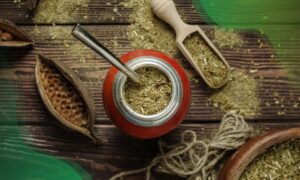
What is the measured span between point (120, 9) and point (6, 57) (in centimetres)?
26

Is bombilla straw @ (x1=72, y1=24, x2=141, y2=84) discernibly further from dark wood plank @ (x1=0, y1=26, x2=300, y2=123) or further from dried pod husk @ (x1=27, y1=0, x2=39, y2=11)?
dried pod husk @ (x1=27, y1=0, x2=39, y2=11)

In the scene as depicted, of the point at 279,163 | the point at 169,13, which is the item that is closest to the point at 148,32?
the point at 169,13

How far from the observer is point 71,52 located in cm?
111

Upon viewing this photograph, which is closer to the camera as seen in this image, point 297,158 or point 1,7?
point 297,158

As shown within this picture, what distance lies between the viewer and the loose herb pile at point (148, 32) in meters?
1.10

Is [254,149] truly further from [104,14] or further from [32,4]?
[32,4]

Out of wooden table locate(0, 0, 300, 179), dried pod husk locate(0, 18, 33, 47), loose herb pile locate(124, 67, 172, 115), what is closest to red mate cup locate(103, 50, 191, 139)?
loose herb pile locate(124, 67, 172, 115)

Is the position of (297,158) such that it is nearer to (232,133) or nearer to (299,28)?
(232,133)

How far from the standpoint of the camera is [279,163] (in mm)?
988

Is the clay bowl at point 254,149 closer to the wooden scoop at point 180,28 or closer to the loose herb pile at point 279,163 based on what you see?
the loose herb pile at point 279,163

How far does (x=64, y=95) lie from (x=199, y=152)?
0.98 ft

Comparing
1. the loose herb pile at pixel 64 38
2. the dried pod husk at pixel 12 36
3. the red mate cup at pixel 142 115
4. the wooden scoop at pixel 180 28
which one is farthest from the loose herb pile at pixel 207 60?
the dried pod husk at pixel 12 36

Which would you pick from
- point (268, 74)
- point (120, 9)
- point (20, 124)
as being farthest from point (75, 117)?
point (268, 74)

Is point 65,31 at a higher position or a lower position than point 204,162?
higher
